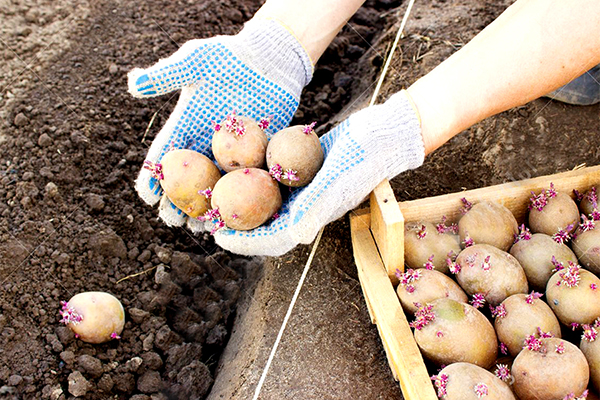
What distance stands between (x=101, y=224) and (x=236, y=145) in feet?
3.03

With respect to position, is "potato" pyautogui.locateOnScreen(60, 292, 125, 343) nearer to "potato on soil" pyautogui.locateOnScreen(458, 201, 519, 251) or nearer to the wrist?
the wrist

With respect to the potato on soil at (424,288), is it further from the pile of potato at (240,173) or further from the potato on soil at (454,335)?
the pile of potato at (240,173)

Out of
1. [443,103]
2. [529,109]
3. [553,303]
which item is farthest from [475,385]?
[529,109]

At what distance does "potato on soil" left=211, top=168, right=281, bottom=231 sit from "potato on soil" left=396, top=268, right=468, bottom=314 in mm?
565

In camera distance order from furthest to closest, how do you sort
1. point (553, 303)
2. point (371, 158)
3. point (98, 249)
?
point (98, 249), point (371, 158), point (553, 303)

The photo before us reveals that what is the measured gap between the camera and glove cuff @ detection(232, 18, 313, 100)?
2.42 meters

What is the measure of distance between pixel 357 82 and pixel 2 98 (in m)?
2.01

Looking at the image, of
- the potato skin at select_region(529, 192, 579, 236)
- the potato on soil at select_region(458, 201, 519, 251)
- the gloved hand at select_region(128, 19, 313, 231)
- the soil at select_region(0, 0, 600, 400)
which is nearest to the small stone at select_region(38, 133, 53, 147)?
the soil at select_region(0, 0, 600, 400)

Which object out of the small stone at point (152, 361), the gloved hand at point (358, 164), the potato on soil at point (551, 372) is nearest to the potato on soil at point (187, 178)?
the gloved hand at point (358, 164)

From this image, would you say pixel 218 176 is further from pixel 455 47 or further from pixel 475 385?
pixel 455 47

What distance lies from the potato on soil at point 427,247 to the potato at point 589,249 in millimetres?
409

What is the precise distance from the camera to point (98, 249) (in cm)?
250

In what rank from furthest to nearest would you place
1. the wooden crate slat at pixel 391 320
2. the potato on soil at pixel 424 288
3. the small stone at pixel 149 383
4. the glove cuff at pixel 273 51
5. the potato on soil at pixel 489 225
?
the glove cuff at pixel 273 51
the small stone at pixel 149 383
the potato on soil at pixel 489 225
the potato on soil at pixel 424 288
the wooden crate slat at pixel 391 320

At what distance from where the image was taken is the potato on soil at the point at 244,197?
77.1 inches
